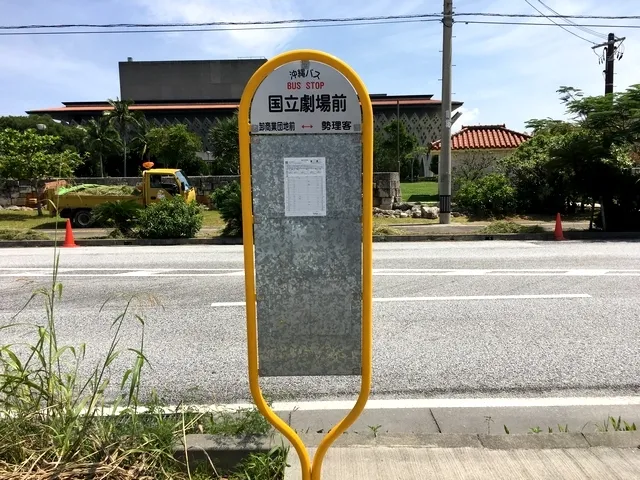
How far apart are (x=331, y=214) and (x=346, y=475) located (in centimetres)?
135

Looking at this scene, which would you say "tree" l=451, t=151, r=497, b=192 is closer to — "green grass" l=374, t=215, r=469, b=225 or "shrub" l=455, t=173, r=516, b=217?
"shrub" l=455, t=173, r=516, b=217

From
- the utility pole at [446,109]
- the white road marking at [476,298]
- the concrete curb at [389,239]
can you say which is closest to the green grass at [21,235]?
the concrete curb at [389,239]

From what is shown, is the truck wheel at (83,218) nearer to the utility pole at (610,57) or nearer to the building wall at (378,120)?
the utility pole at (610,57)

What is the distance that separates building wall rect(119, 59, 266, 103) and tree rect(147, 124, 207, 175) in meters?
29.2

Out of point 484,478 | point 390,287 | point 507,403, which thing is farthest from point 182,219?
point 484,478

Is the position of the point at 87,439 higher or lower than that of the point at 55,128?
lower

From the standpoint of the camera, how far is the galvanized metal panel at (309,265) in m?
2.34

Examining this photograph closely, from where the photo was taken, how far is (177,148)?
131 ft

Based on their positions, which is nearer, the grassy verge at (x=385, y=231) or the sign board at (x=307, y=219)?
the sign board at (x=307, y=219)

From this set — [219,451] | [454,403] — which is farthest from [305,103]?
[454,403]

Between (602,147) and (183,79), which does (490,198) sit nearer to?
(602,147)

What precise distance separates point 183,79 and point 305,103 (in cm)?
7222

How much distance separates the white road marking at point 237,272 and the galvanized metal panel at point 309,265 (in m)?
6.35

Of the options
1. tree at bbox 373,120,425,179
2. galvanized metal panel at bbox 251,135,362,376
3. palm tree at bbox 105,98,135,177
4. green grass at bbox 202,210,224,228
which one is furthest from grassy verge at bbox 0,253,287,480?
palm tree at bbox 105,98,135,177
